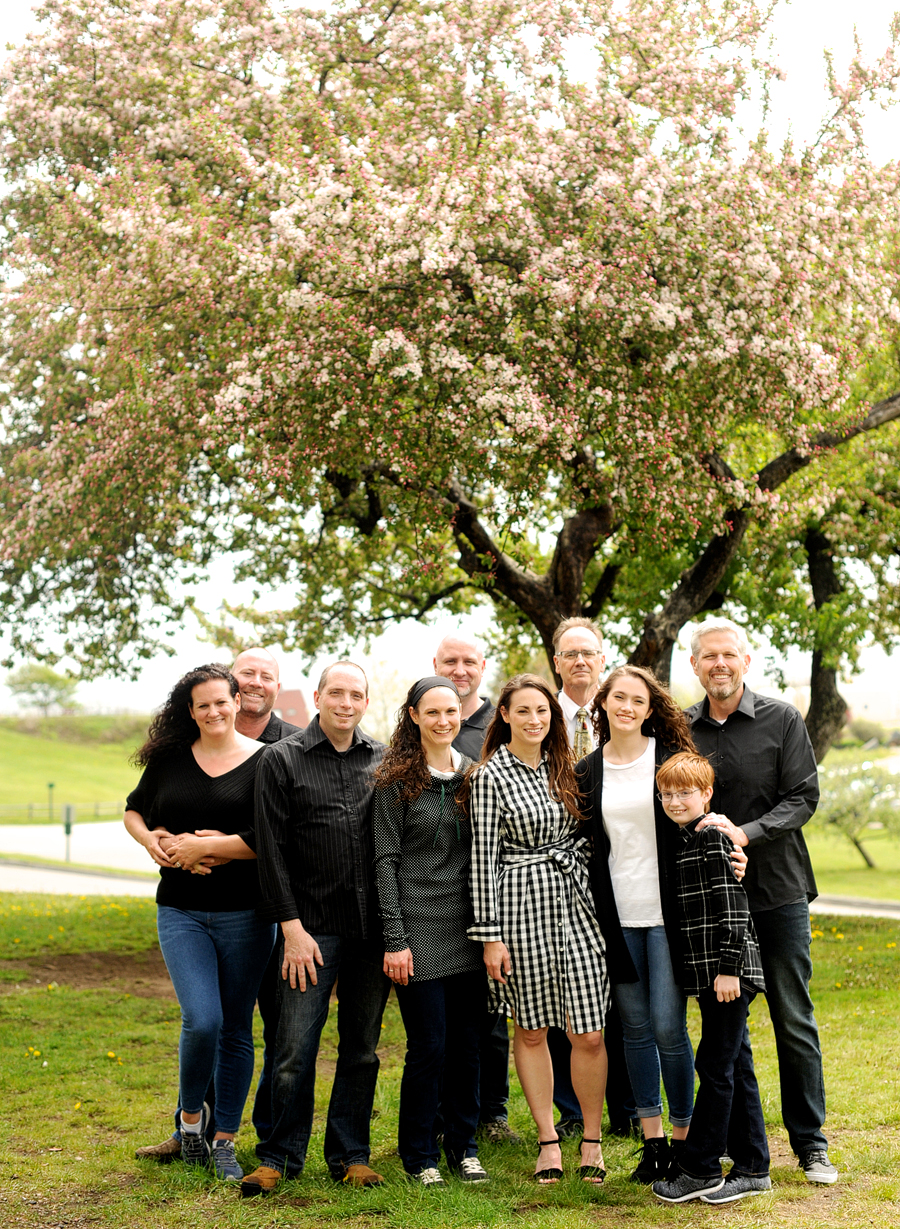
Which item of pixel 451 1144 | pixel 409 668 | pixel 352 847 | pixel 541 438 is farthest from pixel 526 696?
pixel 409 668

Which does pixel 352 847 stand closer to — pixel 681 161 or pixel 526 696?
pixel 526 696

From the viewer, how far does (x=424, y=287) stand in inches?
338

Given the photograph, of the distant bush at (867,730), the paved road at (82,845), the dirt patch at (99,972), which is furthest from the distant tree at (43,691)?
the dirt patch at (99,972)

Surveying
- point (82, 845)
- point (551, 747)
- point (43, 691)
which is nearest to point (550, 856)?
point (551, 747)

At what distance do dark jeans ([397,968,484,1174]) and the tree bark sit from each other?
869 cm

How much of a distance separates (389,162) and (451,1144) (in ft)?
25.2

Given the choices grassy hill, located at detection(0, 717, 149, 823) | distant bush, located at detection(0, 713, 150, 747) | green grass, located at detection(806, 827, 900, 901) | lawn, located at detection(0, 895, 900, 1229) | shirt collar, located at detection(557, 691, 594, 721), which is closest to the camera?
lawn, located at detection(0, 895, 900, 1229)

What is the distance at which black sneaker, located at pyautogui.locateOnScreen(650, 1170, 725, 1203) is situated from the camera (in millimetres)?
4488

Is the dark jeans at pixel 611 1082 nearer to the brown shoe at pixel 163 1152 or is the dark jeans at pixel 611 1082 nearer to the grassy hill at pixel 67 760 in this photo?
the brown shoe at pixel 163 1152

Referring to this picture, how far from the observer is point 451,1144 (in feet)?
16.3

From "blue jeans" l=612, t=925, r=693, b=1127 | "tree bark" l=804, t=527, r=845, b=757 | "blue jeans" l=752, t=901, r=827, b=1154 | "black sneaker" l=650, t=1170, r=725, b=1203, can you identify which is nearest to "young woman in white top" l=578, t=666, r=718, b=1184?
"blue jeans" l=612, t=925, r=693, b=1127

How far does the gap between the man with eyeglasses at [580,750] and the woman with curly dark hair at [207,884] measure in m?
1.52

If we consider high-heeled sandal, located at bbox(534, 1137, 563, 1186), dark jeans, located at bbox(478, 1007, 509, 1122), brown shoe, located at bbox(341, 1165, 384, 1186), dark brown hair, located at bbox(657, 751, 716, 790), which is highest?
dark brown hair, located at bbox(657, 751, 716, 790)

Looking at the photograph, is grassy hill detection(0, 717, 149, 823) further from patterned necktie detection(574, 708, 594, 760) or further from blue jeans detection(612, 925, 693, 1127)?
blue jeans detection(612, 925, 693, 1127)
